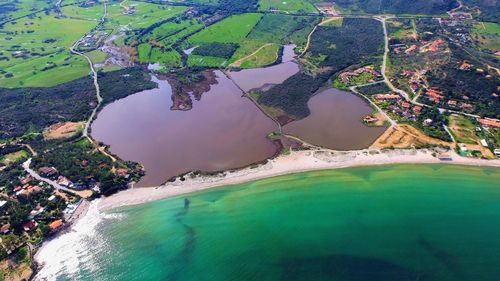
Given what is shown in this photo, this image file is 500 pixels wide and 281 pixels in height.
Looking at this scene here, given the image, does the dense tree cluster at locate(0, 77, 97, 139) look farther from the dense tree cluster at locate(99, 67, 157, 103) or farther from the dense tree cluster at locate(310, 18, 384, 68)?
the dense tree cluster at locate(310, 18, 384, 68)

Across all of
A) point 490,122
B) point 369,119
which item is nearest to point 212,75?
point 369,119

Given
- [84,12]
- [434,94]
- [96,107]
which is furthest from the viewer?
[84,12]

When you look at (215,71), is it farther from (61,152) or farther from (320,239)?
(320,239)

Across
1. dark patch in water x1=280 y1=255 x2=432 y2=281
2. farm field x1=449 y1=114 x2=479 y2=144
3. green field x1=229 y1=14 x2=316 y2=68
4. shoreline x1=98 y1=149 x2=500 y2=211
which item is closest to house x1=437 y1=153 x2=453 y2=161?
shoreline x1=98 y1=149 x2=500 y2=211

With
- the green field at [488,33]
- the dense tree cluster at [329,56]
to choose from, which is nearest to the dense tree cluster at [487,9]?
the green field at [488,33]

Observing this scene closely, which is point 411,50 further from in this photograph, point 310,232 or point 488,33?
point 310,232

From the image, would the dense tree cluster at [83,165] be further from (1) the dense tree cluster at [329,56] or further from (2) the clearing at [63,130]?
(1) the dense tree cluster at [329,56]

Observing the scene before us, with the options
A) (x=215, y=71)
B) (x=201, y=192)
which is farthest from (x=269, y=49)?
(x=201, y=192)
